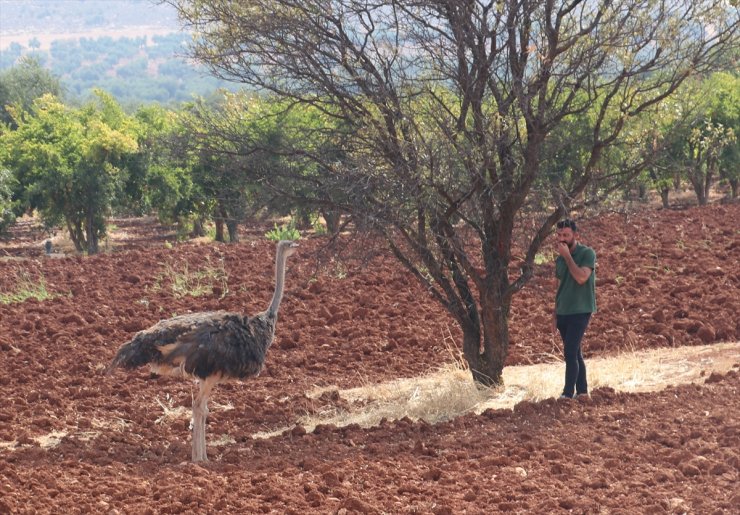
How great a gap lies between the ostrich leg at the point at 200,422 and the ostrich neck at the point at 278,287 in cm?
87

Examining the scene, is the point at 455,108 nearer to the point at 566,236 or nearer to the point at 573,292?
the point at 566,236

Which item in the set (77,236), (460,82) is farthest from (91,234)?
(460,82)

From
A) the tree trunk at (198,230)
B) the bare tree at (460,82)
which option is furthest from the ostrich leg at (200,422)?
the tree trunk at (198,230)

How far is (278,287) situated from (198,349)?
1.17 m

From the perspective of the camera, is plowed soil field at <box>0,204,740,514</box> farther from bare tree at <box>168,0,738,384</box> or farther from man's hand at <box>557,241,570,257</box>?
man's hand at <box>557,241,570,257</box>

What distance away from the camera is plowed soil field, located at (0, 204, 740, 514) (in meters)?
7.18

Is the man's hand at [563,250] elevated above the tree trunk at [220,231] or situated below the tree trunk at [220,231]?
below

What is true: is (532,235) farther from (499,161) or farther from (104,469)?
(104,469)

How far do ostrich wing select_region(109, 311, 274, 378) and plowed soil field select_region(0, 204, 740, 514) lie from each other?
2.48 ft

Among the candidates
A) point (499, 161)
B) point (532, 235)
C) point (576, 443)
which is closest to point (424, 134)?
point (499, 161)

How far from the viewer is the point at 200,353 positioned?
874 cm

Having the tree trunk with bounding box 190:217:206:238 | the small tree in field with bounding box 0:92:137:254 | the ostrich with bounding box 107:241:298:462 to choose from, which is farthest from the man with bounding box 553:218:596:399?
the tree trunk with bounding box 190:217:206:238

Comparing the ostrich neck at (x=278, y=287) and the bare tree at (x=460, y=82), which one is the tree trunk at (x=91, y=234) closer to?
the bare tree at (x=460, y=82)

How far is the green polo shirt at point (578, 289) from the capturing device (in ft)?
31.8
